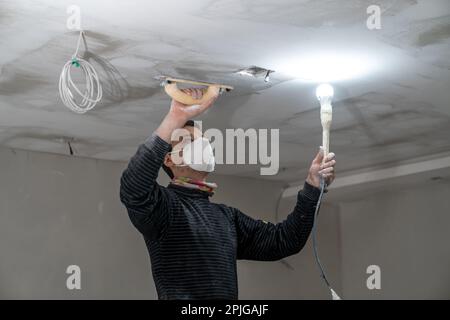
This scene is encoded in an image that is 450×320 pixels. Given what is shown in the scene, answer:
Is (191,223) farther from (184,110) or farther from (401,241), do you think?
(401,241)

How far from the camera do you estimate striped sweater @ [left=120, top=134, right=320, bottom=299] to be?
2.34m

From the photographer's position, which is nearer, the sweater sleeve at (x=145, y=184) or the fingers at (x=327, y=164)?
the sweater sleeve at (x=145, y=184)

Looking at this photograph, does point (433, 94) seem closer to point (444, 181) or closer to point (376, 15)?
point (376, 15)

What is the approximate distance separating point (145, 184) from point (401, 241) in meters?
4.36

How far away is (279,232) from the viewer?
2.84m

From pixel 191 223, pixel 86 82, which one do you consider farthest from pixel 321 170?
pixel 86 82

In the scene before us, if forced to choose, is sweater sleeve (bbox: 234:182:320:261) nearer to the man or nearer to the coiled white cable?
the man

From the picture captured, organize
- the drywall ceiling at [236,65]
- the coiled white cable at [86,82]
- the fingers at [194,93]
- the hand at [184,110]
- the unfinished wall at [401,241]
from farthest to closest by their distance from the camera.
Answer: the unfinished wall at [401,241]
the coiled white cable at [86,82]
the drywall ceiling at [236,65]
the fingers at [194,93]
the hand at [184,110]

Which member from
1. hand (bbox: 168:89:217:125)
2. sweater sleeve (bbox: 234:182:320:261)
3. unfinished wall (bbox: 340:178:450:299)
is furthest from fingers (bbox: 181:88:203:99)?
unfinished wall (bbox: 340:178:450:299)

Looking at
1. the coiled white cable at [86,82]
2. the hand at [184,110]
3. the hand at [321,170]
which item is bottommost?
the hand at [321,170]

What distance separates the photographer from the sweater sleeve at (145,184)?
7.59ft

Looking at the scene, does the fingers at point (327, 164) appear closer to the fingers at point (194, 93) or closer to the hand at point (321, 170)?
the hand at point (321, 170)

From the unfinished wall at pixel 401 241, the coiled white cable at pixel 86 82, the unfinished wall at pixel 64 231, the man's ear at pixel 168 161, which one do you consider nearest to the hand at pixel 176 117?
the man's ear at pixel 168 161

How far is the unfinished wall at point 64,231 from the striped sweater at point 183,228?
2.58 meters
